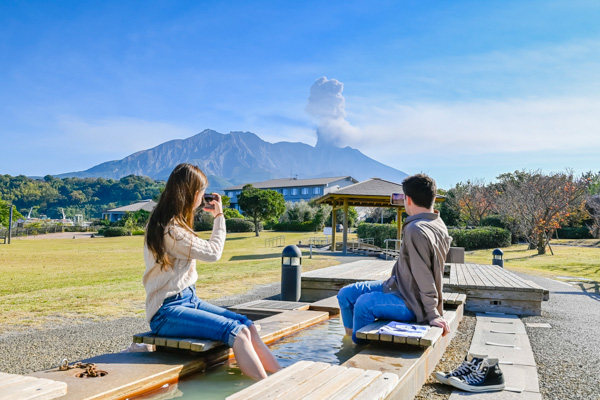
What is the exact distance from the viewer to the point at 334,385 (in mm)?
2363

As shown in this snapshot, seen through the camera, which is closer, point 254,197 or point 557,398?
point 557,398

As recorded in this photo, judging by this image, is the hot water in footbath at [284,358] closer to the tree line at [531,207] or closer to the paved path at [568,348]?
the paved path at [568,348]

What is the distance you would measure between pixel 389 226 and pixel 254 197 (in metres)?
16.6

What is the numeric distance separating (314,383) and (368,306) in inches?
64.2

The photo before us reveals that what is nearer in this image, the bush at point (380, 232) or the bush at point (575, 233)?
the bush at point (380, 232)

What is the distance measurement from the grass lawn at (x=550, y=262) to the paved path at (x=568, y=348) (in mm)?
7722

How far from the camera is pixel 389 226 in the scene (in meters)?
27.5

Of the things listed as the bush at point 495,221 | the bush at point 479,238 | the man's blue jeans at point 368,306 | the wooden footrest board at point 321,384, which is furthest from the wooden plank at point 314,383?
the bush at point 495,221

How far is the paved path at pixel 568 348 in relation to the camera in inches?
140

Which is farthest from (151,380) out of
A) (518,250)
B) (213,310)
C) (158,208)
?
→ (518,250)

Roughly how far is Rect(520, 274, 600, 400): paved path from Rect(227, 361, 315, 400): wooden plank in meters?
1.85

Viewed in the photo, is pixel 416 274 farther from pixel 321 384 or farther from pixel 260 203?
pixel 260 203

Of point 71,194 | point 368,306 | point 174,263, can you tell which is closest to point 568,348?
point 368,306

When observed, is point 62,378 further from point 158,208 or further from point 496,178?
point 496,178
